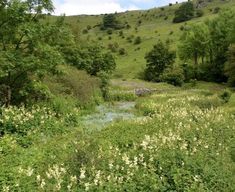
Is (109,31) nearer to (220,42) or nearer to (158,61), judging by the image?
(158,61)

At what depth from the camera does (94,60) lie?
49.5 metres

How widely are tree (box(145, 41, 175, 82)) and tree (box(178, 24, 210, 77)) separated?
2237 mm

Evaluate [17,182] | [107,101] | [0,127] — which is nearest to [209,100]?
[107,101]

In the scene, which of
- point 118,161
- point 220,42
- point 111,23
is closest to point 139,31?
point 111,23

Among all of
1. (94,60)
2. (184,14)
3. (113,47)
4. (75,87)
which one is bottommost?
(113,47)

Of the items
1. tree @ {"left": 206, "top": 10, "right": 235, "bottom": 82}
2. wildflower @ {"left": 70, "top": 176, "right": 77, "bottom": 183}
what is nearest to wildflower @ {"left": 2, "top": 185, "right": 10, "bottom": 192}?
wildflower @ {"left": 70, "top": 176, "right": 77, "bottom": 183}

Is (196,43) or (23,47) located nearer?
(23,47)

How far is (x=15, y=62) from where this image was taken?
19719 mm

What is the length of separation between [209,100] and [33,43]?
59.9ft

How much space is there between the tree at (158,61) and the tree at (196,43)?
7.34 feet

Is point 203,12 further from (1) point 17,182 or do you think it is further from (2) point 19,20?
(1) point 17,182

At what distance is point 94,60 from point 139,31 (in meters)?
56.2

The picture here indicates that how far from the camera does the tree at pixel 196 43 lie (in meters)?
70.6

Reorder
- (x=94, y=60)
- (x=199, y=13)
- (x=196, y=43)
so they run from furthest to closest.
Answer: (x=199, y=13), (x=196, y=43), (x=94, y=60)
